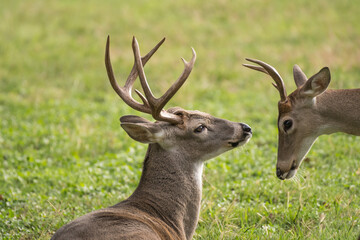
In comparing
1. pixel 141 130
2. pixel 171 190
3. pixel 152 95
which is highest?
pixel 152 95

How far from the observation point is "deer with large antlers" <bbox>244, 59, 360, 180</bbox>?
555cm

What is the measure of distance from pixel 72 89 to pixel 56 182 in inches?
201

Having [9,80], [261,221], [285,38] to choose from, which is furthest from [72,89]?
[261,221]

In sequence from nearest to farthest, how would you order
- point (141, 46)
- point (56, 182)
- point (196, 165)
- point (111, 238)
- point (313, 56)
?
point (111, 238) < point (196, 165) < point (56, 182) < point (313, 56) < point (141, 46)

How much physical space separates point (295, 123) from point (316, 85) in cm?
44

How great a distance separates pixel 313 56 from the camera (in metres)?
12.9

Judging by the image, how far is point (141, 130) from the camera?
471 centimetres

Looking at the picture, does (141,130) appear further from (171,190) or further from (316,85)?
(316,85)

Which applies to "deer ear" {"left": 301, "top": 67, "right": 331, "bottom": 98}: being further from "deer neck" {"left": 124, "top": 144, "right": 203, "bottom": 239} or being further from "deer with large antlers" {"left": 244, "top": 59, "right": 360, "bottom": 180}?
"deer neck" {"left": 124, "top": 144, "right": 203, "bottom": 239}

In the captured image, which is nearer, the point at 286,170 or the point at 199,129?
the point at 199,129

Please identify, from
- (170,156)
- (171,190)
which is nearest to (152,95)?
(170,156)

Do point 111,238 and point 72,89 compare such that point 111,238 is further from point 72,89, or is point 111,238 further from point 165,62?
point 165,62

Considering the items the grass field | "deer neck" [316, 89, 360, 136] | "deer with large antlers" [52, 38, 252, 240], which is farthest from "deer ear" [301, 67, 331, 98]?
the grass field

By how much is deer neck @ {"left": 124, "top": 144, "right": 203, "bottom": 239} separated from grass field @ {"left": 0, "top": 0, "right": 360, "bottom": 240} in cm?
49
